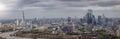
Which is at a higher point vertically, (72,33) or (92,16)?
(92,16)

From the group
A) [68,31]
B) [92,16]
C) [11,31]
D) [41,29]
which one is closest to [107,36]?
[92,16]

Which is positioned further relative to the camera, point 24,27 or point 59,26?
point 59,26

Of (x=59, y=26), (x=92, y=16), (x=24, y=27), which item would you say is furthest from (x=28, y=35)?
(x=92, y=16)

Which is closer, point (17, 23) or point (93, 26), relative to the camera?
point (17, 23)

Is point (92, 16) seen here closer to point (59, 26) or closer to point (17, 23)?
point (59, 26)

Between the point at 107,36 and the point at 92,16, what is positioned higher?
the point at 92,16

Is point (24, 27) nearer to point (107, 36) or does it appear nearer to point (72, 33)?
point (72, 33)

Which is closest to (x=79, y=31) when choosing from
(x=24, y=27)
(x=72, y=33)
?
(x=72, y=33)
